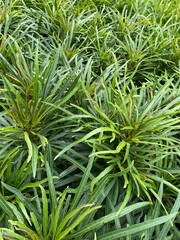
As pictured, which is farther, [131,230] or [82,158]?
[82,158]

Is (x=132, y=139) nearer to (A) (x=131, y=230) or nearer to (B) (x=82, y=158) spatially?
(B) (x=82, y=158)

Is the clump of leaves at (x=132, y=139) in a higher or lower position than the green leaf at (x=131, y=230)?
higher

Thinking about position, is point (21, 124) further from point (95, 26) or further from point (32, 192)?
point (95, 26)

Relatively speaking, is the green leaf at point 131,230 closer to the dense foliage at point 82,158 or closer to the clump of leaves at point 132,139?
the dense foliage at point 82,158

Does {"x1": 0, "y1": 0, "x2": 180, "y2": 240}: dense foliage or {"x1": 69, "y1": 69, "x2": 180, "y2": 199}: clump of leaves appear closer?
{"x1": 0, "y1": 0, "x2": 180, "y2": 240}: dense foliage

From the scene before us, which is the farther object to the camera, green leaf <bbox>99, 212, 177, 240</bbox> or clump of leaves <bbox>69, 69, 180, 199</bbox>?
clump of leaves <bbox>69, 69, 180, 199</bbox>

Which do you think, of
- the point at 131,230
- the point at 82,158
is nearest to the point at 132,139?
the point at 82,158

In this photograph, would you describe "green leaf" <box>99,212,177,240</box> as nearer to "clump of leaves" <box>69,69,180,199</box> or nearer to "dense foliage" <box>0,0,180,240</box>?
"dense foliage" <box>0,0,180,240</box>

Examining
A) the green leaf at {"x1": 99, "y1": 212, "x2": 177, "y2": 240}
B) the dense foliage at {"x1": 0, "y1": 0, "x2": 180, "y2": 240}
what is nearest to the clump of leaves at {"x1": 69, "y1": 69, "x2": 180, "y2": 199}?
the dense foliage at {"x1": 0, "y1": 0, "x2": 180, "y2": 240}

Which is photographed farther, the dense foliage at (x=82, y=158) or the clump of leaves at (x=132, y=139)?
the clump of leaves at (x=132, y=139)

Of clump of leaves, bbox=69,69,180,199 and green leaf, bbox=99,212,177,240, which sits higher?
clump of leaves, bbox=69,69,180,199

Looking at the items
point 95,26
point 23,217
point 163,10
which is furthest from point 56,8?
point 23,217

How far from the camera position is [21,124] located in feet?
3.90

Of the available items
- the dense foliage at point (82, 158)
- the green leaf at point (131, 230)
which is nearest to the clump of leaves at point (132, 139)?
the dense foliage at point (82, 158)
